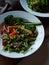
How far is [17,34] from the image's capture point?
4.05ft

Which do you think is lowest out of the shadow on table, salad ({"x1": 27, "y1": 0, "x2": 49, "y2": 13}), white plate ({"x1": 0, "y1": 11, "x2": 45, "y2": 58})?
the shadow on table

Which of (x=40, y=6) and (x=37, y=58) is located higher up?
(x=40, y=6)

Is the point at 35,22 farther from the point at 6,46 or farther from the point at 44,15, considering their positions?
the point at 6,46

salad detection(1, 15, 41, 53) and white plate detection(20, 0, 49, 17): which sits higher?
white plate detection(20, 0, 49, 17)

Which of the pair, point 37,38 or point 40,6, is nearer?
point 37,38

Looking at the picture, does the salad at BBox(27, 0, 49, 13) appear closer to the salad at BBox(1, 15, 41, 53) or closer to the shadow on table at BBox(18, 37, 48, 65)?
the salad at BBox(1, 15, 41, 53)

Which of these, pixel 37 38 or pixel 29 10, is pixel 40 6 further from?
pixel 37 38

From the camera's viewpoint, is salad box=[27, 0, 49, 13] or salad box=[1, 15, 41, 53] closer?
salad box=[1, 15, 41, 53]

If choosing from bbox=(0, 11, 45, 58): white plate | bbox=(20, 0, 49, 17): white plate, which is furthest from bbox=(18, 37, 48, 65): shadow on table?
bbox=(20, 0, 49, 17): white plate

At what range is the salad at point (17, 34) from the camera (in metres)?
1.20

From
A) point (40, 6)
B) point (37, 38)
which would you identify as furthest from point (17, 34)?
point (40, 6)

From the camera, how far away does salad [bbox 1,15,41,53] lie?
1.20 metres

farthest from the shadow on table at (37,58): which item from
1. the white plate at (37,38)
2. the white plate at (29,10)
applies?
the white plate at (29,10)

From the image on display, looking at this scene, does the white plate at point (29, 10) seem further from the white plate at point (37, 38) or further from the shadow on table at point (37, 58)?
the shadow on table at point (37, 58)
